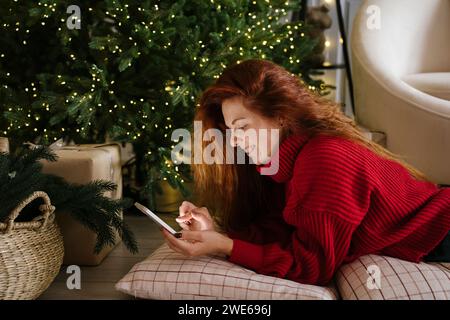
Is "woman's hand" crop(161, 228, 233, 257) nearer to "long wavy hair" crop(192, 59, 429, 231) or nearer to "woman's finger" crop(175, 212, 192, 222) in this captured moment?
"woman's finger" crop(175, 212, 192, 222)

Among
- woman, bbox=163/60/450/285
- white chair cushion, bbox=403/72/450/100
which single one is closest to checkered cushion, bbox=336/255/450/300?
woman, bbox=163/60/450/285

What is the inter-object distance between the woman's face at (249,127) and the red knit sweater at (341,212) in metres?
0.04

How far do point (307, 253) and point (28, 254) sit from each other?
649 millimetres

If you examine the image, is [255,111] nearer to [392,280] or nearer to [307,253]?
[307,253]

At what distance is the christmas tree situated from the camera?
1893 millimetres

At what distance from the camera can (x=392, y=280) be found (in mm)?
1196

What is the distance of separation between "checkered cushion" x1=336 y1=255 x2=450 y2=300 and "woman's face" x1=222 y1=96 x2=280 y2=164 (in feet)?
1.09

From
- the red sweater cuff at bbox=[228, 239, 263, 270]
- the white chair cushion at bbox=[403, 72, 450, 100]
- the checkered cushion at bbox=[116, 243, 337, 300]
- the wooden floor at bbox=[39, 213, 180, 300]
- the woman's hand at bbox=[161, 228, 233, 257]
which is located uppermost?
the white chair cushion at bbox=[403, 72, 450, 100]

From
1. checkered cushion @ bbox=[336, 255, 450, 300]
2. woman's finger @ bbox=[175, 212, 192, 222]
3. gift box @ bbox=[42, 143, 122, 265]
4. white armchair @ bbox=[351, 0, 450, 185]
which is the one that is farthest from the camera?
white armchair @ bbox=[351, 0, 450, 185]

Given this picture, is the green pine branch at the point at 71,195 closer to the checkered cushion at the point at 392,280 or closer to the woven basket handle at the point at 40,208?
the woven basket handle at the point at 40,208

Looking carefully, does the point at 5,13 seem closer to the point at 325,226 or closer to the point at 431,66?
the point at 325,226

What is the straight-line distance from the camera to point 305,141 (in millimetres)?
1276

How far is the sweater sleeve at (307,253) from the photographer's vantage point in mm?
1185
